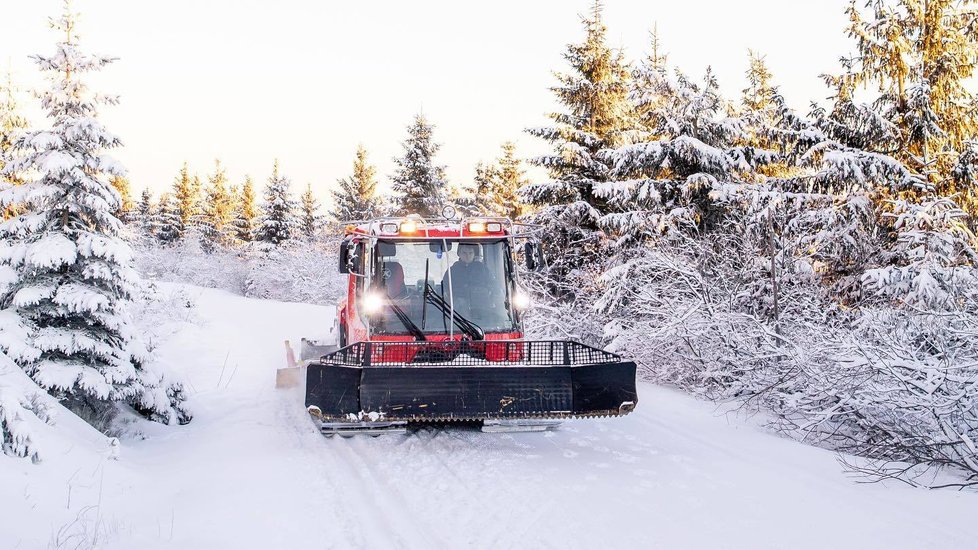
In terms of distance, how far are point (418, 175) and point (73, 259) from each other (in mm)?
22648

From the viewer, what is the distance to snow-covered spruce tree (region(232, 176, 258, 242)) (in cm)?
4528

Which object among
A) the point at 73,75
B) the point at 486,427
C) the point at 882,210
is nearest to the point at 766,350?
the point at 486,427

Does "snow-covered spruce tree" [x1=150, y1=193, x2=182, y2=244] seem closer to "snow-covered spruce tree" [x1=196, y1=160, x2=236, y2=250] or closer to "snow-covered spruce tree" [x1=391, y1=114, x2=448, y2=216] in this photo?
"snow-covered spruce tree" [x1=196, y1=160, x2=236, y2=250]

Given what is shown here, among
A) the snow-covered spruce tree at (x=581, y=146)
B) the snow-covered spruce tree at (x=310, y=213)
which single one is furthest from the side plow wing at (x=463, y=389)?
the snow-covered spruce tree at (x=310, y=213)

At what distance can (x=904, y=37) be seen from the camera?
1316 cm

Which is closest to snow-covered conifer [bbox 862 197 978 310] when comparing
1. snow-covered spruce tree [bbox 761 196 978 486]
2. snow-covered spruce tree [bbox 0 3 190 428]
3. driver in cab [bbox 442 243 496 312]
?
snow-covered spruce tree [bbox 761 196 978 486]

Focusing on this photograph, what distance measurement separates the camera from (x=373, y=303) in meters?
7.78

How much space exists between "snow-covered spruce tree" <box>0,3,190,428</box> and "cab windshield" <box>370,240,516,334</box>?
2.97 meters

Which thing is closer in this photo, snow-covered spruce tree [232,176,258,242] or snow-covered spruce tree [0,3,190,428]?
snow-covered spruce tree [0,3,190,428]

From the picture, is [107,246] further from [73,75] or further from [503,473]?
[503,473]

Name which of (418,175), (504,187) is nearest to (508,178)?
(504,187)

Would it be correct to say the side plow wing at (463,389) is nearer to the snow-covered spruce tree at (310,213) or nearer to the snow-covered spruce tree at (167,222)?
the snow-covered spruce tree at (310,213)

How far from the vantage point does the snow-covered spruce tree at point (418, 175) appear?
95.8 feet

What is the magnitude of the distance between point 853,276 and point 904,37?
17.0 ft
